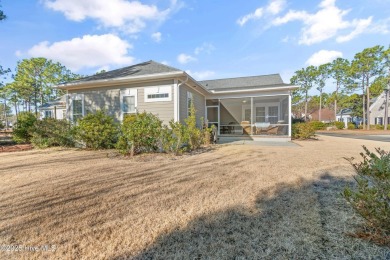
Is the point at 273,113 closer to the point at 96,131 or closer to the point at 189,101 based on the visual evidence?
the point at 189,101

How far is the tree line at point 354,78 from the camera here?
88.4ft

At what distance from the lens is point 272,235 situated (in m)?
2.18

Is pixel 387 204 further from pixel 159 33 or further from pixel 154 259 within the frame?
pixel 159 33

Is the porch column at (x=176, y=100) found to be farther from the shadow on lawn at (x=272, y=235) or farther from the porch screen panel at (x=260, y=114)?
the porch screen panel at (x=260, y=114)

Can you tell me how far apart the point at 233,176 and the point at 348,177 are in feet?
8.79

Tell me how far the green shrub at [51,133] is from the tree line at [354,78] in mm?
31213

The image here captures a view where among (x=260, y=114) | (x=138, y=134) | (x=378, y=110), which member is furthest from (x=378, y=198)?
(x=378, y=110)

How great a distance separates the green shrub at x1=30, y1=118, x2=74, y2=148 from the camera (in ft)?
30.0

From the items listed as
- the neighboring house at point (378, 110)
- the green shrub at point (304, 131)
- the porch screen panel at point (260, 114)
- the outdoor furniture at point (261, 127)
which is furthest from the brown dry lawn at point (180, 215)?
the neighboring house at point (378, 110)

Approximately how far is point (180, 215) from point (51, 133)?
9522mm

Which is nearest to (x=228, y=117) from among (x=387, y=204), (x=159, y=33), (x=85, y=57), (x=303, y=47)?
(x=303, y=47)

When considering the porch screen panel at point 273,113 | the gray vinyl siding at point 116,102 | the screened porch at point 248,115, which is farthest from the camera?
the porch screen panel at point 273,113

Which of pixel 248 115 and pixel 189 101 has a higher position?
pixel 189 101

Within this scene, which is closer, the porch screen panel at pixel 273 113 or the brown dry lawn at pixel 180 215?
the brown dry lawn at pixel 180 215
